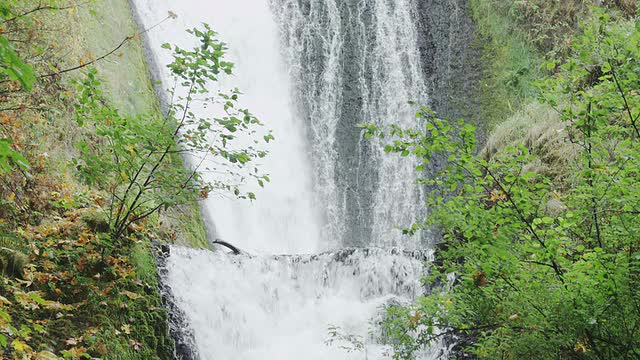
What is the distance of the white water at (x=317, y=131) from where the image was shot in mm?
7336

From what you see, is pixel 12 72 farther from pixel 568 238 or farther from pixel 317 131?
pixel 317 131

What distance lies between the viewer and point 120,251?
16.3 ft

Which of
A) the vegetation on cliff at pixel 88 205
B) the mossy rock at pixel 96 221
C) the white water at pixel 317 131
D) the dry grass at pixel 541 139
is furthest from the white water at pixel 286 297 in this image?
the dry grass at pixel 541 139

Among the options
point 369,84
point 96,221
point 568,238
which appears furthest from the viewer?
point 369,84

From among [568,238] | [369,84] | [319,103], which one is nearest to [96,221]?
[568,238]

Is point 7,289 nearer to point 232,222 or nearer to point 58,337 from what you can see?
point 58,337

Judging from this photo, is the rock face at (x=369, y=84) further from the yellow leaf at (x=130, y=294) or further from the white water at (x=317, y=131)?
the yellow leaf at (x=130, y=294)

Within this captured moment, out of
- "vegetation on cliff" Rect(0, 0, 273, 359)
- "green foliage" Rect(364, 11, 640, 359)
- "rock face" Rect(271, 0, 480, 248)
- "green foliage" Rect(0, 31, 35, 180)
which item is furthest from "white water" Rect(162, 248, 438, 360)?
"rock face" Rect(271, 0, 480, 248)

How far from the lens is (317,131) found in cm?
1398

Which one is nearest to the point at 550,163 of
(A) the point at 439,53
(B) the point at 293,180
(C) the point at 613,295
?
(C) the point at 613,295

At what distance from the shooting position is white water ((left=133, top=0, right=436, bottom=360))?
7336 millimetres

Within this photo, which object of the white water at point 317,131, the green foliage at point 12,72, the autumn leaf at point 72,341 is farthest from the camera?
the white water at point 317,131

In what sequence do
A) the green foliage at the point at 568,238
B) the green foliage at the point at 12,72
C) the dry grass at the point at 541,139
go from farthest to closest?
the dry grass at the point at 541,139 → the green foliage at the point at 568,238 → the green foliage at the point at 12,72

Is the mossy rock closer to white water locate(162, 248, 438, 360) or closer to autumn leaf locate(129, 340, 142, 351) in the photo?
autumn leaf locate(129, 340, 142, 351)
